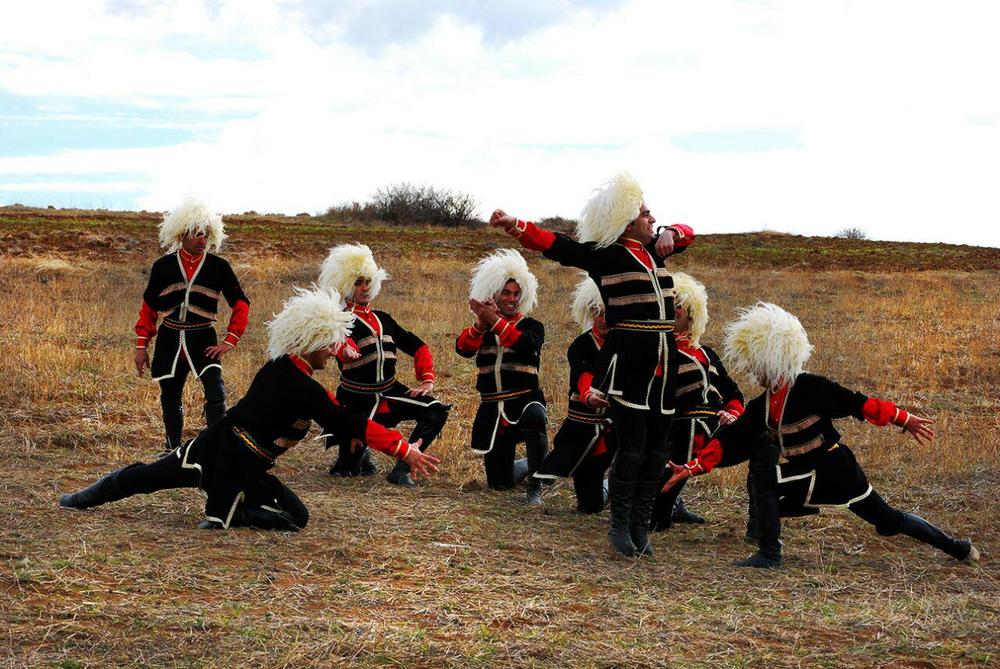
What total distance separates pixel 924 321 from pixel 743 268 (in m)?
10.5

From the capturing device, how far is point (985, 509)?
7777 millimetres

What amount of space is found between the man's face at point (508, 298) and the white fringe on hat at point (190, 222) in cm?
229

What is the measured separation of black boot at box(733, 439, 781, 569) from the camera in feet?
20.7

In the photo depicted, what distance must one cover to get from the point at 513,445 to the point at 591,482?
32.5 inches

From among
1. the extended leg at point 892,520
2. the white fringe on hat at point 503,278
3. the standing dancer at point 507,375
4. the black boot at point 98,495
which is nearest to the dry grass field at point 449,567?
the black boot at point 98,495

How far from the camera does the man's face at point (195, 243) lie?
8.66 meters

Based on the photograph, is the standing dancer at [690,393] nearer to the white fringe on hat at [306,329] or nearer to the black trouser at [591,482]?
the black trouser at [591,482]

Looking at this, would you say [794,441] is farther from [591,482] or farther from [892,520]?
[591,482]

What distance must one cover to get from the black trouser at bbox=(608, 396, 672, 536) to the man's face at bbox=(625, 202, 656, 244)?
0.88 m

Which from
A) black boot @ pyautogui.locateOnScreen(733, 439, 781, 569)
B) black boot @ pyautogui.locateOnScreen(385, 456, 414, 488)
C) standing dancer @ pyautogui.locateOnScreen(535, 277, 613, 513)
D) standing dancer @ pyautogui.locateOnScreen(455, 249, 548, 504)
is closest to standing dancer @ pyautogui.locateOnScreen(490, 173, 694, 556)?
black boot @ pyautogui.locateOnScreen(733, 439, 781, 569)

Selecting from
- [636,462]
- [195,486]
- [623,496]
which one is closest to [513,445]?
[623,496]

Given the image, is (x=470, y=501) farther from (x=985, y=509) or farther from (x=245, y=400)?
(x=985, y=509)

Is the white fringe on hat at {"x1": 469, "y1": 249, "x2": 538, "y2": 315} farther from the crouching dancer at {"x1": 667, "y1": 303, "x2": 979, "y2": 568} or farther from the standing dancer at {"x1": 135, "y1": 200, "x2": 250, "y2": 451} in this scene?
the crouching dancer at {"x1": 667, "y1": 303, "x2": 979, "y2": 568}

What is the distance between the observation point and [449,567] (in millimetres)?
5840
